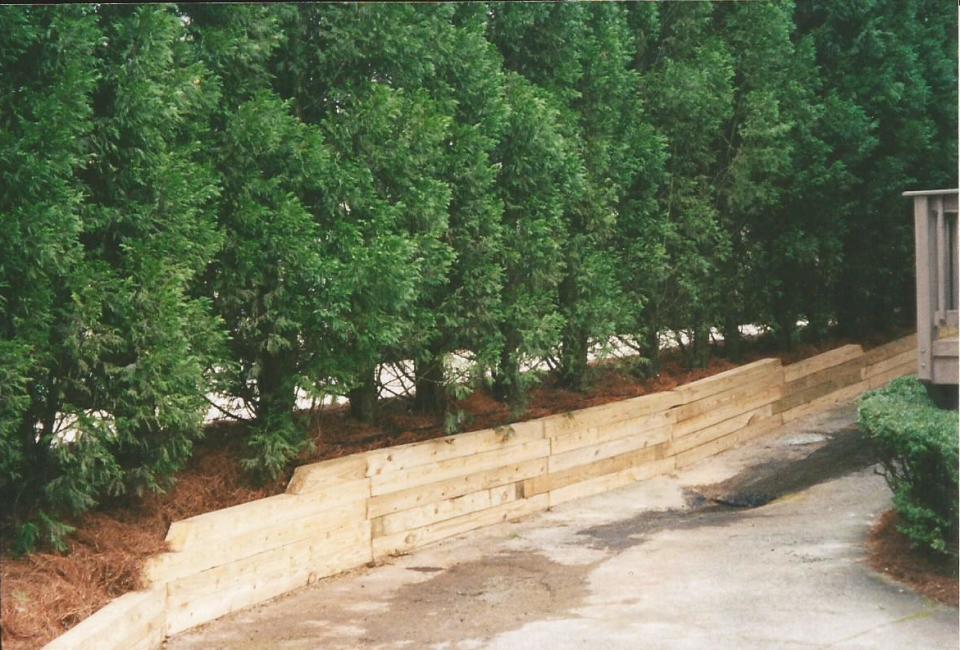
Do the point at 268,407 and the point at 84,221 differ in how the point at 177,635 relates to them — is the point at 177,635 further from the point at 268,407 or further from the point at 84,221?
the point at 84,221

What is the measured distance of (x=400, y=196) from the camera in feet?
28.3

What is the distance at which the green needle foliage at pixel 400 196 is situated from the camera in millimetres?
Answer: 6488

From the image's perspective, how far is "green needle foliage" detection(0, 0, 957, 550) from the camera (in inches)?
255

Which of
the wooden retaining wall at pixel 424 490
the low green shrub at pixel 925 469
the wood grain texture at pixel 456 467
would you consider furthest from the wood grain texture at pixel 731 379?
the low green shrub at pixel 925 469

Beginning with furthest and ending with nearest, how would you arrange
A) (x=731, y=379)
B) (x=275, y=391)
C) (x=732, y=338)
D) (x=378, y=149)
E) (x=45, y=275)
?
(x=732, y=338) → (x=731, y=379) → (x=378, y=149) → (x=275, y=391) → (x=45, y=275)

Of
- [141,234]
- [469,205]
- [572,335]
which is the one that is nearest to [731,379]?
[572,335]

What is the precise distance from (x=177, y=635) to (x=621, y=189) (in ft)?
19.9

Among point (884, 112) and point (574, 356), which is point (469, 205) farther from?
point (884, 112)

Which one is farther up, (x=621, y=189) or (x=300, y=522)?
(x=621, y=189)

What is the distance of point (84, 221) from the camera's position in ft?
21.4

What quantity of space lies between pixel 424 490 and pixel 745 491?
3144mm

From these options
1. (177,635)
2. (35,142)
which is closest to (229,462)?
(177,635)

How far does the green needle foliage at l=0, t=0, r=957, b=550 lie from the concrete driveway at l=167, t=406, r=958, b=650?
1.14 metres

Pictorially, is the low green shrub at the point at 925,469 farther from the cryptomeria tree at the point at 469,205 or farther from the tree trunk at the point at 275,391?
the tree trunk at the point at 275,391
